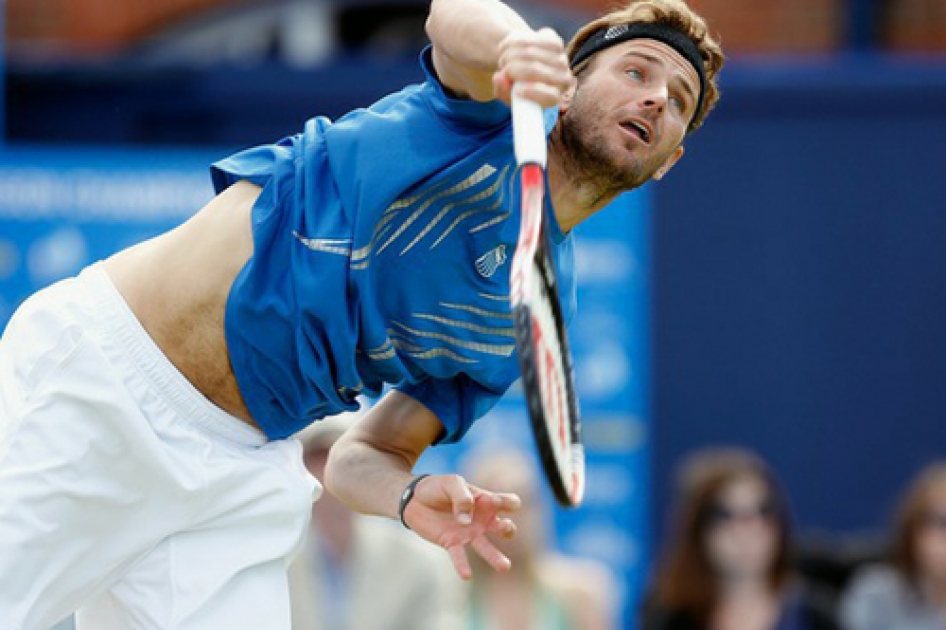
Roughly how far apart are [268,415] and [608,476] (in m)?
3.94

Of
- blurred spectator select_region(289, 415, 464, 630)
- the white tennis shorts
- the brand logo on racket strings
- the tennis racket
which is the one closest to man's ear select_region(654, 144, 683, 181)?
the brand logo on racket strings

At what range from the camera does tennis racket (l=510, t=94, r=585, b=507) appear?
352 cm

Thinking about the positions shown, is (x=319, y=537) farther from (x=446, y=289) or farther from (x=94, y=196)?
(x=446, y=289)

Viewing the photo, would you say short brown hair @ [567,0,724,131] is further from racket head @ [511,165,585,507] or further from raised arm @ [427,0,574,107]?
racket head @ [511,165,585,507]

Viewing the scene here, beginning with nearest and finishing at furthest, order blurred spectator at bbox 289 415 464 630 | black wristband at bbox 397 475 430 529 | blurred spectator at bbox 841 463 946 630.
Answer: black wristband at bbox 397 475 430 529 → blurred spectator at bbox 289 415 464 630 → blurred spectator at bbox 841 463 946 630

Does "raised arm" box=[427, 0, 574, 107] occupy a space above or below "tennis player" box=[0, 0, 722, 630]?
above

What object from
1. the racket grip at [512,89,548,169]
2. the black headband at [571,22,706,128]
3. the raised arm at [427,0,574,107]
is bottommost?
the black headband at [571,22,706,128]

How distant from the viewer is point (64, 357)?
4.24 meters

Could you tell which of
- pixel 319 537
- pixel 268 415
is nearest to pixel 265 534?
pixel 268 415

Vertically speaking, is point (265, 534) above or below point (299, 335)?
below

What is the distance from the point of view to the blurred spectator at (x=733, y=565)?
728 cm

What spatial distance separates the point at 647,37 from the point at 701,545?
337 centimetres

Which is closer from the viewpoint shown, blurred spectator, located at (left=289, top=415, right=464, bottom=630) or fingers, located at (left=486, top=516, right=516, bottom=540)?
fingers, located at (left=486, top=516, right=516, bottom=540)

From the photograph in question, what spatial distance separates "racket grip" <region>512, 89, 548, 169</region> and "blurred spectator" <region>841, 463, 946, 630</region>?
4.19 metres
